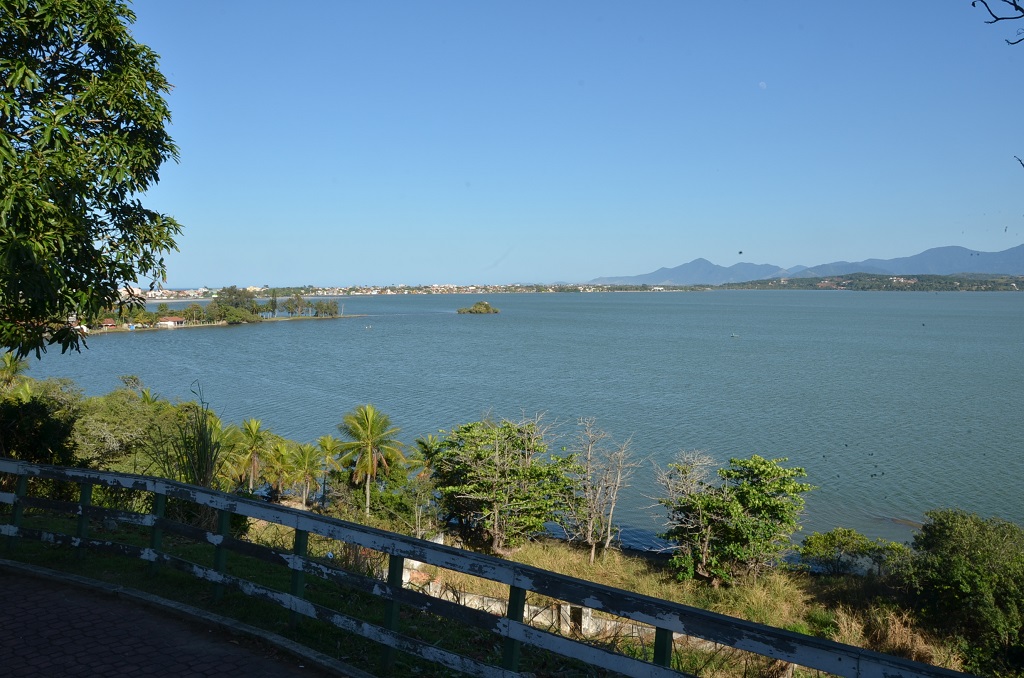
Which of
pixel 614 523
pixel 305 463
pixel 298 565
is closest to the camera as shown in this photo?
pixel 298 565

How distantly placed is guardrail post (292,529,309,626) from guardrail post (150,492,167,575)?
154 cm

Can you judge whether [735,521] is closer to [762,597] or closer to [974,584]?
[762,597]

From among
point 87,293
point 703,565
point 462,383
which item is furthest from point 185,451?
point 462,383

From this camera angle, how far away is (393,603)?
4625 mm

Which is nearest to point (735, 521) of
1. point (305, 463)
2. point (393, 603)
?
point (393, 603)

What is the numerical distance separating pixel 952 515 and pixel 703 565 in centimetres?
817

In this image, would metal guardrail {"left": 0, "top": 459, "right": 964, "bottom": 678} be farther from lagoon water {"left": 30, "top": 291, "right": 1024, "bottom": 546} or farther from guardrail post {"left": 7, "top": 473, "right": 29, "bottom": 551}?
lagoon water {"left": 30, "top": 291, "right": 1024, "bottom": 546}

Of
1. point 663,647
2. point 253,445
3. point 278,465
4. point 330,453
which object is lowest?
point 278,465

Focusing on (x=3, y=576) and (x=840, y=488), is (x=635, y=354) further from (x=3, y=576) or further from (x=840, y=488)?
(x=3, y=576)

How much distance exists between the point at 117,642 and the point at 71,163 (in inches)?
202

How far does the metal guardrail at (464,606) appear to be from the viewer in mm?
3213

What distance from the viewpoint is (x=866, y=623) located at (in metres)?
20.2

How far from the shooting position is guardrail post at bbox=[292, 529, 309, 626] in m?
5.04

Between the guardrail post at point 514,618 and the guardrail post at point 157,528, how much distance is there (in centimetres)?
334
